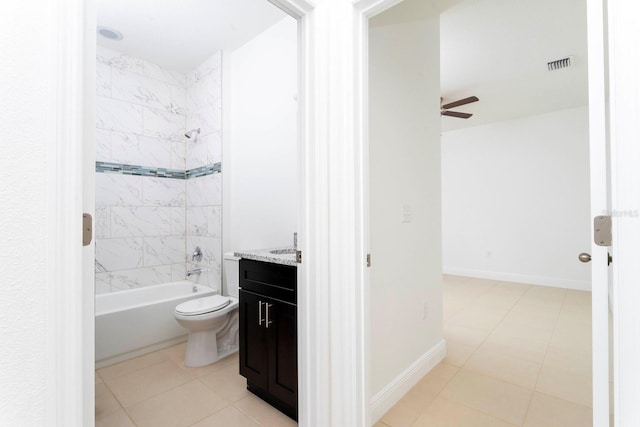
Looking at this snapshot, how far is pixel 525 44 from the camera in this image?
9.49ft

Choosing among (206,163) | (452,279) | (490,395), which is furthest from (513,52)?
(452,279)

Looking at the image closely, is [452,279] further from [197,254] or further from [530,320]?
[197,254]

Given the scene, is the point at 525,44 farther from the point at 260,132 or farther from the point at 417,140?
the point at 260,132

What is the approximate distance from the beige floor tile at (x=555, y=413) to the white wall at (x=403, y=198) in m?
0.63

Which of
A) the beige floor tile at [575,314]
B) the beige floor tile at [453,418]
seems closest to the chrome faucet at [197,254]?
the beige floor tile at [453,418]

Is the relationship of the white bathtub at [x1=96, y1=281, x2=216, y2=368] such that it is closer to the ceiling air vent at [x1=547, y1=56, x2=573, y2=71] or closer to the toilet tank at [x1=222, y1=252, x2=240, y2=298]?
the toilet tank at [x1=222, y1=252, x2=240, y2=298]

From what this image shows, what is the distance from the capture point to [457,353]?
8.18 feet

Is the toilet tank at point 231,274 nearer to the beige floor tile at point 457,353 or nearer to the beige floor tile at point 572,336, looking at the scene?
the beige floor tile at point 457,353

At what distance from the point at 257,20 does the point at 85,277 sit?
2.66 metres

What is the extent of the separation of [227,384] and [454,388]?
5.00ft

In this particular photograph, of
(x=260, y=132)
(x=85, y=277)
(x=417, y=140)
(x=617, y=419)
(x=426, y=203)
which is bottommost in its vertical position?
(x=617, y=419)

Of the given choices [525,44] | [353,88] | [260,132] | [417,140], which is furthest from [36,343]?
[525,44]

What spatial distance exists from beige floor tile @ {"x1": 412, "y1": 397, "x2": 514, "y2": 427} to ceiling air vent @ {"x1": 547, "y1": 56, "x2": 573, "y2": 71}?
3435mm

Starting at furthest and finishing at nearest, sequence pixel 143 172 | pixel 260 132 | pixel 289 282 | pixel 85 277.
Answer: pixel 143 172 < pixel 260 132 < pixel 289 282 < pixel 85 277
